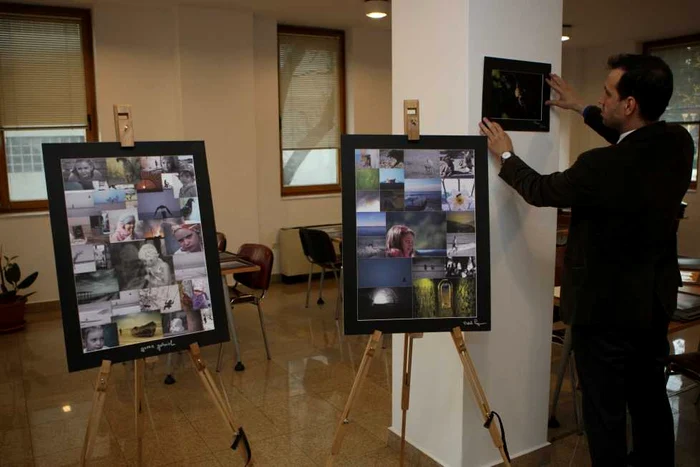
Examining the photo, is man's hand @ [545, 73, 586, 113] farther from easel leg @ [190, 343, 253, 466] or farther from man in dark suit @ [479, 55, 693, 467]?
easel leg @ [190, 343, 253, 466]

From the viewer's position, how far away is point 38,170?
604 centimetres

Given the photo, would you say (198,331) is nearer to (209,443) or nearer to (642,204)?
(209,443)

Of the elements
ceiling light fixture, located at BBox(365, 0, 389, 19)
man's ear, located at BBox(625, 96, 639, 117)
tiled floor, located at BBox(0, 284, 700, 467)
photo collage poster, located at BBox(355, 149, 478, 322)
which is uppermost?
ceiling light fixture, located at BBox(365, 0, 389, 19)

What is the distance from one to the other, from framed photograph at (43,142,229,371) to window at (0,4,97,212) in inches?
171

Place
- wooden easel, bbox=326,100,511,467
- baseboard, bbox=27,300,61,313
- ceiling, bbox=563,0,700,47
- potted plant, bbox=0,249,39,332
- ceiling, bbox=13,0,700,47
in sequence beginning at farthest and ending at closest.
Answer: ceiling, bbox=563,0,700,47
ceiling, bbox=13,0,700,47
baseboard, bbox=27,300,61,313
potted plant, bbox=0,249,39,332
wooden easel, bbox=326,100,511,467

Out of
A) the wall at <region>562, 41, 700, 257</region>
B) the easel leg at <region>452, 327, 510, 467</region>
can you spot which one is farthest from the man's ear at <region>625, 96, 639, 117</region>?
the wall at <region>562, 41, 700, 257</region>

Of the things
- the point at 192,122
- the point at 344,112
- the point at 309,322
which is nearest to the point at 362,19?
the point at 344,112

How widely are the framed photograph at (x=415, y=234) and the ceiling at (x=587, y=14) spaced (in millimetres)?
4150

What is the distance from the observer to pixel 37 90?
5.93 meters

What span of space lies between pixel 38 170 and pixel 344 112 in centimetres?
351

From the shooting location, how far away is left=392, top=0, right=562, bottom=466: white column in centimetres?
262

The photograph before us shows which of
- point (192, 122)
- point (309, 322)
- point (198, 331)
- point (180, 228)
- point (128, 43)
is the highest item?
point (128, 43)

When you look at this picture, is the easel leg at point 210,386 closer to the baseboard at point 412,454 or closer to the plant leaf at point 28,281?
the baseboard at point 412,454

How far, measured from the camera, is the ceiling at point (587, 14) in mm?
6211
